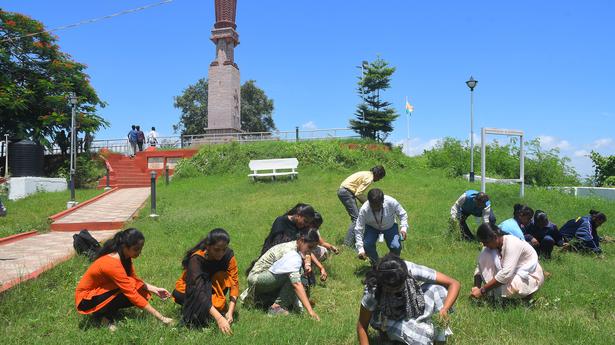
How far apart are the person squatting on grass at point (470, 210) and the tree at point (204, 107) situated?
36161mm

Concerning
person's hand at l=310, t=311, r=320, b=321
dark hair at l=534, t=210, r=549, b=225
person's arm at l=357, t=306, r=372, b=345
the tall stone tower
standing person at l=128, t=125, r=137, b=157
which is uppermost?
the tall stone tower

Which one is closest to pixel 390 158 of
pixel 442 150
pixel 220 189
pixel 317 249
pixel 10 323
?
pixel 442 150

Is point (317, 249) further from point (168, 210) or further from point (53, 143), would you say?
point (53, 143)

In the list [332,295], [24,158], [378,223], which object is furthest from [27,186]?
[332,295]

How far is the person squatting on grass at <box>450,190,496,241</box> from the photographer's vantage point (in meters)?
6.85

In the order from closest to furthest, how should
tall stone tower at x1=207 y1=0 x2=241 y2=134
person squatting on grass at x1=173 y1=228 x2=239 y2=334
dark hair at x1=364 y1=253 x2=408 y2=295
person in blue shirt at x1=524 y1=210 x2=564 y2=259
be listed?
dark hair at x1=364 y1=253 x2=408 y2=295, person squatting on grass at x1=173 y1=228 x2=239 y2=334, person in blue shirt at x1=524 y1=210 x2=564 y2=259, tall stone tower at x1=207 y1=0 x2=241 y2=134

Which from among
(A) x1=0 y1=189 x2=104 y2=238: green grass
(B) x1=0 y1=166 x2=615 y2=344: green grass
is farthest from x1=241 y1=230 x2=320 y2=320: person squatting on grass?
(A) x1=0 y1=189 x2=104 y2=238: green grass

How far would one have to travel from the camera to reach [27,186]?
1595 cm

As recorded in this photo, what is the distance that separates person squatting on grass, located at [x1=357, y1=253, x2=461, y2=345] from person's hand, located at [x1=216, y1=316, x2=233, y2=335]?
1.10 meters

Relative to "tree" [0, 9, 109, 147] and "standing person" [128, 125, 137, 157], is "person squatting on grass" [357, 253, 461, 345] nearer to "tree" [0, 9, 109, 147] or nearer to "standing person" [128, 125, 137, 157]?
"tree" [0, 9, 109, 147]

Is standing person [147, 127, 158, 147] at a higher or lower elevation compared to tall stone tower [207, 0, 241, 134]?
lower

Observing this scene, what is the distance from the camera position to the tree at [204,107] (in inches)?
1660

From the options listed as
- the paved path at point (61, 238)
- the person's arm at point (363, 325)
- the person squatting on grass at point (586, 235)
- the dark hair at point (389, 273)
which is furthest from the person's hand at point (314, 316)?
the person squatting on grass at point (586, 235)

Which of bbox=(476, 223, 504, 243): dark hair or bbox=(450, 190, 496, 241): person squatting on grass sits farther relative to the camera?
bbox=(450, 190, 496, 241): person squatting on grass
